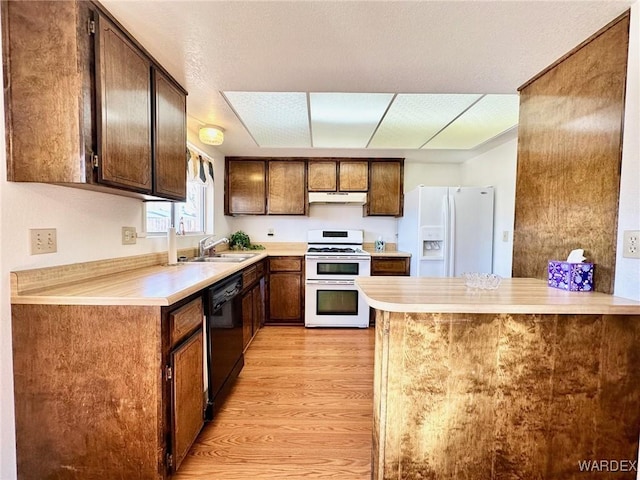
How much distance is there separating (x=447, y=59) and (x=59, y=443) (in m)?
2.58

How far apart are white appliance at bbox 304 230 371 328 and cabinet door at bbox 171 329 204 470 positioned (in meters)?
1.97

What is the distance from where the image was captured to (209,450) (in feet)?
5.26

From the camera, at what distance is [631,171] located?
1.29 m

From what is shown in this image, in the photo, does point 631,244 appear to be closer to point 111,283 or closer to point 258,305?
point 111,283

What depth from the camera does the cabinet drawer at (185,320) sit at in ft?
4.32

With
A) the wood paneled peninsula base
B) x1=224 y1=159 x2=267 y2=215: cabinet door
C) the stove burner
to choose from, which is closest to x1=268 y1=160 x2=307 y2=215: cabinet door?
x1=224 y1=159 x2=267 y2=215: cabinet door

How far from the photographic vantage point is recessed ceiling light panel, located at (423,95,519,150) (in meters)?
2.27

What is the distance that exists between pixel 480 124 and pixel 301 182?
216 cm

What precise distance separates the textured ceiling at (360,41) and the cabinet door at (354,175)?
6.51 ft

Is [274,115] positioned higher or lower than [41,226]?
higher

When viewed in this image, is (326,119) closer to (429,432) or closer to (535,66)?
(535,66)

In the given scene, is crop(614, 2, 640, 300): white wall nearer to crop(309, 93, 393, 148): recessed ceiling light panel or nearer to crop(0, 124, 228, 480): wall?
crop(309, 93, 393, 148): recessed ceiling light panel

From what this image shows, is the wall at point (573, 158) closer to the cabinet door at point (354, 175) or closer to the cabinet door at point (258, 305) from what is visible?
the cabinet door at point (354, 175)

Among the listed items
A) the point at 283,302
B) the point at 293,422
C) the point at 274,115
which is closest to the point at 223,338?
the point at 293,422
